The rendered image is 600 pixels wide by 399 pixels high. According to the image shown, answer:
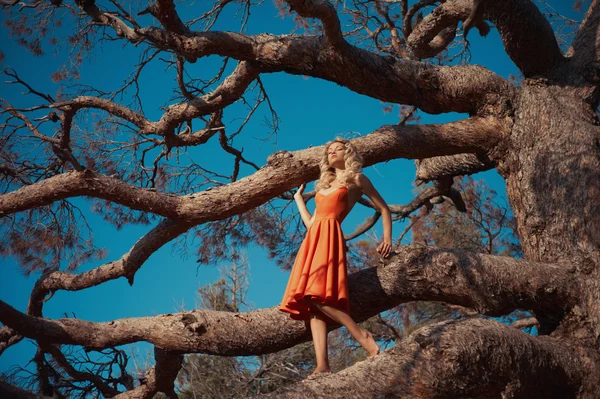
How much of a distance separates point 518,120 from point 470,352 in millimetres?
2479

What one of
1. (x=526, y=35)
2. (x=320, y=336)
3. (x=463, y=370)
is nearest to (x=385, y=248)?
(x=320, y=336)

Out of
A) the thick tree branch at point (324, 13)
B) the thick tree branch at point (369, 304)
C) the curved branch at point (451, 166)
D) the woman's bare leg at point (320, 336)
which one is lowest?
the woman's bare leg at point (320, 336)

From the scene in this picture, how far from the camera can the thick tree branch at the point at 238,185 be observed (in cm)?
384

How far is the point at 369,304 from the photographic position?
3.71m

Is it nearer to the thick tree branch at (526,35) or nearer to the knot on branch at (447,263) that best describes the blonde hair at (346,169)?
the knot on branch at (447,263)

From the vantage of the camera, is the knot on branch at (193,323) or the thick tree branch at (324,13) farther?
the thick tree branch at (324,13)

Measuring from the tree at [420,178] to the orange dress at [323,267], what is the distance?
0.26 m

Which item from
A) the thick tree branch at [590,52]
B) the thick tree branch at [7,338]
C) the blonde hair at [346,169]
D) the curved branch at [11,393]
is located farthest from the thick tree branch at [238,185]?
the curved branch at [11,393]

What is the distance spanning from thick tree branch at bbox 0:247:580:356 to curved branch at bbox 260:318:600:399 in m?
0.41

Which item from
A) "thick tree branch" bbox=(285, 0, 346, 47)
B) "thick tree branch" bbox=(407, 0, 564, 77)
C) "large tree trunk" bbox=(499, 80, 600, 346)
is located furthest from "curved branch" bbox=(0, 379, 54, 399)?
"thick tree branch" bbox=(407, 0, 564, 77)

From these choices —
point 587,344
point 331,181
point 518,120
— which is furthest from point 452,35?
point 587,344

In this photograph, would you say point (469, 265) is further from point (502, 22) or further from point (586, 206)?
point (502, 22)

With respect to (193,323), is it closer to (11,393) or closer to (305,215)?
(305,215)

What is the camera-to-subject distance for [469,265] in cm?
367
